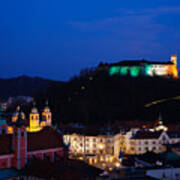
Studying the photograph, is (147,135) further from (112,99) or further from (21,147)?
(112,99)

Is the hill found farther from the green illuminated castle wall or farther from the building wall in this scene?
the building wall

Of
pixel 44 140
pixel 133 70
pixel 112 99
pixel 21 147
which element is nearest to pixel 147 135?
pixel 44 140

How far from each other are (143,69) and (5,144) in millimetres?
68515

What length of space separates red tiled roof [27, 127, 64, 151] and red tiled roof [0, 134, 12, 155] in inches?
78.0

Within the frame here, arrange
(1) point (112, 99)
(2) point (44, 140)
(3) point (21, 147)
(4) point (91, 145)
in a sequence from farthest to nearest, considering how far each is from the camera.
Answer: (1) point (112, 99), (4) point (91, 145), (2) point (44, 140), (3) point (21, 147)

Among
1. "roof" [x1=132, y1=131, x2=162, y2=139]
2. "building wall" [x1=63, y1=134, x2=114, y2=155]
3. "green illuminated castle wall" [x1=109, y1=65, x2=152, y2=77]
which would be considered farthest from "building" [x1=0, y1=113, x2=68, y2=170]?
"green illuminated castle wall" [x1=109, y1=65, x2=152, y2=77]

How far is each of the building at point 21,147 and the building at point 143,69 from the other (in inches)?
2476

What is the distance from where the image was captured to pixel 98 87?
91.2 m

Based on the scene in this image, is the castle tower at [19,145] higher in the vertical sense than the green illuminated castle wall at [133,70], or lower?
lower

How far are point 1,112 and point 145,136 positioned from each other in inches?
825

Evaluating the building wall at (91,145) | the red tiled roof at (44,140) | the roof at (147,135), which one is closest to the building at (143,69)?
the roof at (147,135)

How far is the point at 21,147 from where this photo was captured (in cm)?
3194

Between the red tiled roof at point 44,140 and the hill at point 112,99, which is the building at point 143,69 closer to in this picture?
the hill at point 112,99

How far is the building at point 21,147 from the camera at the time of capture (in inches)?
1236
